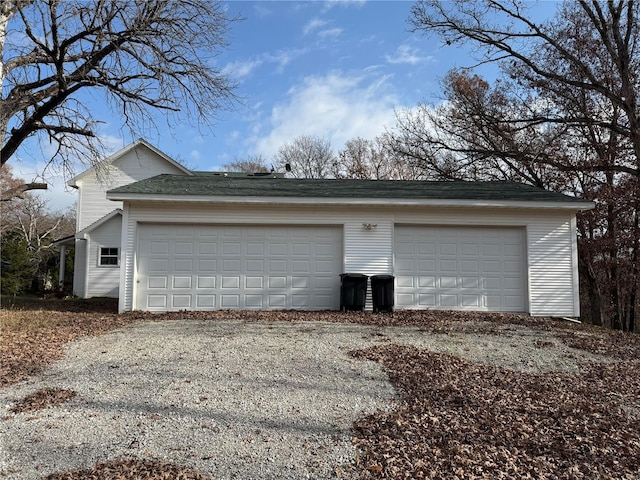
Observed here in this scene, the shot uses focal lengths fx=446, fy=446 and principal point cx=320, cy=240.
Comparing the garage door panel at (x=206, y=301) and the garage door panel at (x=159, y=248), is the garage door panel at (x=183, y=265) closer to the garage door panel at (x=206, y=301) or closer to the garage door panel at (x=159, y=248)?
the garage door panel at (x=159, y=248)

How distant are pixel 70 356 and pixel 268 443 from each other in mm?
4168

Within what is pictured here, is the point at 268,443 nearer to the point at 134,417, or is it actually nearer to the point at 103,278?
the point at 134,417

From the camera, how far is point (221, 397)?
4.70 meters

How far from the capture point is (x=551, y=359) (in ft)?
21.8

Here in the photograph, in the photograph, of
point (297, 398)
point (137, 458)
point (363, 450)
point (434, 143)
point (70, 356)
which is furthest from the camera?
point (434, 143)

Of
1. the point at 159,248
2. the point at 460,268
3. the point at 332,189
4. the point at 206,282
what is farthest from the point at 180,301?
the point at 460,268

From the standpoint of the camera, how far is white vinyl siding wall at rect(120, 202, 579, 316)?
36.0 ft

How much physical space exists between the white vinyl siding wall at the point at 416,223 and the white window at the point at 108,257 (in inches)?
314

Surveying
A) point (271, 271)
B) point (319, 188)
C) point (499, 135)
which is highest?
point (499, 135)

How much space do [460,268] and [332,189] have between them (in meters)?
3.83

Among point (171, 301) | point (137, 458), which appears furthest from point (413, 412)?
point (171, 301)

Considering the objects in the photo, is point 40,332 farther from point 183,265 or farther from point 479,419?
point 479,419

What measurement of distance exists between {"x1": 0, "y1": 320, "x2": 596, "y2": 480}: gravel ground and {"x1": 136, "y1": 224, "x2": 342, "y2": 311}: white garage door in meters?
2.74

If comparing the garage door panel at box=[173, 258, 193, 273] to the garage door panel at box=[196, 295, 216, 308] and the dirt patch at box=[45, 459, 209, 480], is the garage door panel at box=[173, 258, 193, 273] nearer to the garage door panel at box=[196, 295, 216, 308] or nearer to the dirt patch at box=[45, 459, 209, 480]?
the garage door panel at box=[196, 295, 216, 308]
